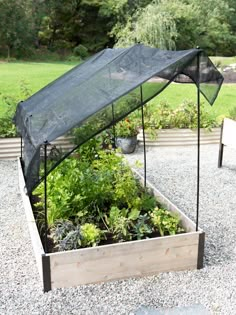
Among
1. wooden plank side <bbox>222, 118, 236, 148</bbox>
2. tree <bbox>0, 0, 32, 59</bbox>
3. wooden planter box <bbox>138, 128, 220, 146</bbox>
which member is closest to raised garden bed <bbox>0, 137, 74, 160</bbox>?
wooden planter box <bbox>138, 128, 220, 146</bbox>

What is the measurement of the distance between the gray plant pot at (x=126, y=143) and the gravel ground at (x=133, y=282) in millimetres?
1575

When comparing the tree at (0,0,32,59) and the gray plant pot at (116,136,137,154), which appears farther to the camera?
the tree at (0,0,32,59)

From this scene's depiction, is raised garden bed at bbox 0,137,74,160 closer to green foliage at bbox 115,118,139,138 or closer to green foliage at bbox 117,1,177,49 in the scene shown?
green foliage at bbox 115,118,139,138

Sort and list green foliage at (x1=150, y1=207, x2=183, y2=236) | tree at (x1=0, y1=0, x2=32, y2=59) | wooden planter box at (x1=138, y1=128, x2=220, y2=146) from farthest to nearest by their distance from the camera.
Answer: tree at (x1=0, y1=0, x2=32, y2=59), wooden planter box at (x1=138, y1=128, x2=220, y2=146), green foliage at (x1=150, y1=207, x2=183, y2=236)

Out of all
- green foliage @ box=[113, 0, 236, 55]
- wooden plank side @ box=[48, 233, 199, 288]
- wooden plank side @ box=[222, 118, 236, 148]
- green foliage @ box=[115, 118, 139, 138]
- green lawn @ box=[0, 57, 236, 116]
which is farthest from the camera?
green foliage @ box=[113, 0, 236, 55]

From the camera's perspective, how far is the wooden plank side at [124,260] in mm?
2600

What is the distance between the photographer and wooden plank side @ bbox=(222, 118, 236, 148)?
5.00 meters

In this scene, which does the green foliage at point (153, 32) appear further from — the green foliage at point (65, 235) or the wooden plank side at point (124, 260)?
the wooden plank side at point (124, 260)

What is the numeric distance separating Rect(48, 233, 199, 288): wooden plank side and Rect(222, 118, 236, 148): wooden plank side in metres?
2.46

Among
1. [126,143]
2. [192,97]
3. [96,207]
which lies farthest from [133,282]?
[192,97]

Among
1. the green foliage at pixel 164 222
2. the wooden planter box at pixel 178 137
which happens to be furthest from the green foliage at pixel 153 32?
the green foliage at pixel 164 222

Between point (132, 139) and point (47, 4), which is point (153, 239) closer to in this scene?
point (132, 139)

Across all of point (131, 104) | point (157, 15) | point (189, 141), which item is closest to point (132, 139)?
point (189, 141)

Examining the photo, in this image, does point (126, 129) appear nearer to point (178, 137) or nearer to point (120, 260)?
point (178, 137)
